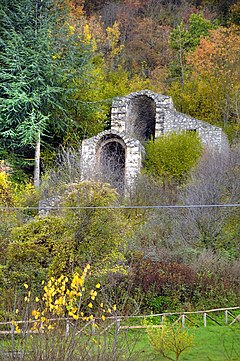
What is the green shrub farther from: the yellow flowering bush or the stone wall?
the yellow flowering bush

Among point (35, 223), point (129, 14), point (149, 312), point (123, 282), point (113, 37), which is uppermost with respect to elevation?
point (129, 14)

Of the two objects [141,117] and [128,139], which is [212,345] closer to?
[128,139]

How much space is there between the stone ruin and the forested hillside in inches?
26.2

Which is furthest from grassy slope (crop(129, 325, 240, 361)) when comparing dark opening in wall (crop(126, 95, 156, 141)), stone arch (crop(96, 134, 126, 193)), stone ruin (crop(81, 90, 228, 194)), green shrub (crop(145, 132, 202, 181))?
dark opening in wall (crop(126, 95, 156, 141))

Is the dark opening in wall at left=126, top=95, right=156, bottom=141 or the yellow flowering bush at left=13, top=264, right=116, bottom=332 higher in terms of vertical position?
the dark opening in wall at left=126, top=95, right=156, bottom=141

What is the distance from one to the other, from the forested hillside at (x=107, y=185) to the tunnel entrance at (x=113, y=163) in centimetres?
102

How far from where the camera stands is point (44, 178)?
18.8 m

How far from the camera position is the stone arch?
59.2 ft

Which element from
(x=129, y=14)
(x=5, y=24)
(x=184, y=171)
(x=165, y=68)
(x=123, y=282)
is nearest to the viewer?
(x=123, y=282)

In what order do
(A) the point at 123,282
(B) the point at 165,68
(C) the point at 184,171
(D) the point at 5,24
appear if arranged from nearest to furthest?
(A) the point at 123,282
(C) the point at 184,171
(D) the point at 5,24
(B) the point at 165,68

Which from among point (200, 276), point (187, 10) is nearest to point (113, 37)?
point (187, 10)

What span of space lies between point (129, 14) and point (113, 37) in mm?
4460

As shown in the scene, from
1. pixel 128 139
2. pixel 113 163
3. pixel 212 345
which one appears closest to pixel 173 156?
pixel 128 139

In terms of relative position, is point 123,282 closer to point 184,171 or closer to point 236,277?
point 236,277
